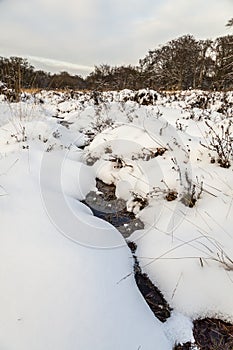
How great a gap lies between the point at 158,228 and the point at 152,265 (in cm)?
41

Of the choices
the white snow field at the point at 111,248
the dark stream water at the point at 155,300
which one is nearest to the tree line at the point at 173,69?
the white snow field at the point at 111,248

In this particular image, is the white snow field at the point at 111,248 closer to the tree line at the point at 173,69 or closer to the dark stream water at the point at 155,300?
the dark stream water at the point at 155,300

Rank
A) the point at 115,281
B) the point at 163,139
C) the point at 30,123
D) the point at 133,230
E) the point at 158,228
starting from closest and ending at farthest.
→ the point at 115,281 < the point at 158,228 < the point at 133,230 < the point at 163,139 < the point at 30,123

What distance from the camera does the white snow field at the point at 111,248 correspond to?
1374 mm

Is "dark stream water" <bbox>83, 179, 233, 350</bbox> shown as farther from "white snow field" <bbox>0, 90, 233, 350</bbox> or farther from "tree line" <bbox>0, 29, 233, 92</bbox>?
"tree line" <bbox>0, 29, 233, 92</bbox>

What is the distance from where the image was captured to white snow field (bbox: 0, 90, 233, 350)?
4.51ft

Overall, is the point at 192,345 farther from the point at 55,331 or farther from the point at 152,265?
the point at 55,331

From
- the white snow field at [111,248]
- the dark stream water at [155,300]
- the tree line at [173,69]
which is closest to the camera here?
the white snow field at [111,248]

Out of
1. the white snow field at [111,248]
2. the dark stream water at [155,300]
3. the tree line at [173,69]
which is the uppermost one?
the tree line at [173,69]

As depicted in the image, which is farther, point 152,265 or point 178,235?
→ point 178,235

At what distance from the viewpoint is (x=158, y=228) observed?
2395 millimetres

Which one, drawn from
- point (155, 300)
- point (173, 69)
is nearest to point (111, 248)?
point (155, 300)

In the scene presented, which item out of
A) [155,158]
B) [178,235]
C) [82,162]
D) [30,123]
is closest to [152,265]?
[178,235]

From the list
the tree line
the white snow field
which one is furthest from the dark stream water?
the tree line
